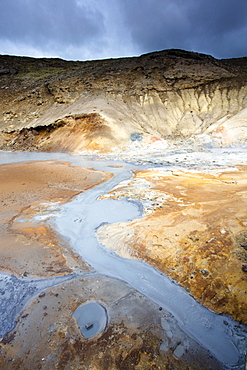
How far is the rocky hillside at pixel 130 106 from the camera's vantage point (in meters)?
21.2

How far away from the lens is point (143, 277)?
3.51m

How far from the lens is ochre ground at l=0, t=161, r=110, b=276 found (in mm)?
3838

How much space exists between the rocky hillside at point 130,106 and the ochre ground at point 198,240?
47.8 ft

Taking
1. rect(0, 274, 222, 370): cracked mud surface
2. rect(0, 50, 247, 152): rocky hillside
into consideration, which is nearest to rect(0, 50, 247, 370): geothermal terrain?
rect(0, 274, 222, 370): cracked mud surface

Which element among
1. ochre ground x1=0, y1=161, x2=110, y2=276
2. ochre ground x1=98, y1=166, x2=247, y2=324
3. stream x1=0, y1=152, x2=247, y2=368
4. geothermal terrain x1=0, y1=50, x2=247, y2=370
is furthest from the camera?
ochre ground x1=0, y1=161, x2=110, y2=276

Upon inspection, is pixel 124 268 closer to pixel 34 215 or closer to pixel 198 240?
pixel 198 240

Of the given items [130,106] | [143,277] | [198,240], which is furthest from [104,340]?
[130,106]

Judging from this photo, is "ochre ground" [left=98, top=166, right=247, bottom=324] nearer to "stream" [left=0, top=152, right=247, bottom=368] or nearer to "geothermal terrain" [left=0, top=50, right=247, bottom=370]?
"geothermal terrain" [left=0, top=50, right=247, bottom=370]

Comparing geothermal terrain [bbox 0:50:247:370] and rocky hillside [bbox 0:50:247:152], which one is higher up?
rocky hillside [bbox 0:50:247:152]

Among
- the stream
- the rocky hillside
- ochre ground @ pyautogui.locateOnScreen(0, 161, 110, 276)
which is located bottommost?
the stream

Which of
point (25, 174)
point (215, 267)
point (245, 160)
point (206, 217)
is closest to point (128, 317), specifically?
point (215, 267)

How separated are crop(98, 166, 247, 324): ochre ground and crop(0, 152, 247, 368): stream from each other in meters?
0.15

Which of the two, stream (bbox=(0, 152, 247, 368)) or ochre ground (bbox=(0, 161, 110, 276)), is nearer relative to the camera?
stream (bbox=(0, 152, 247, 368))

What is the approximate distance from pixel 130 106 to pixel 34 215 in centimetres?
2254
